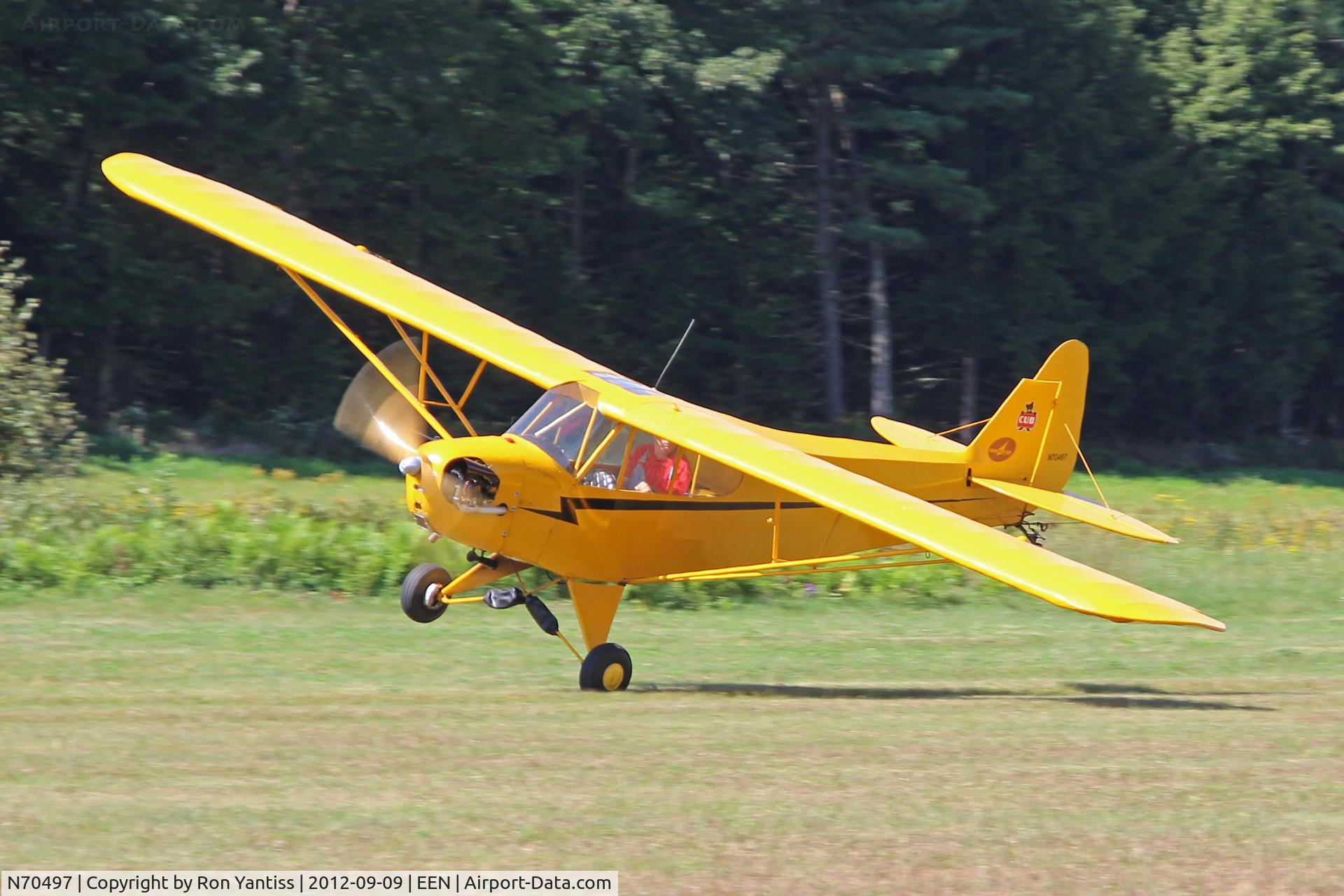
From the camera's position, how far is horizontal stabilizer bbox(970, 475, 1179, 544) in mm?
12508

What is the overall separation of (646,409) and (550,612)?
1.60 m

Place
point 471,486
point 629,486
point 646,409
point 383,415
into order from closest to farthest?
point 471,486, point 646,409, point 629,486, point 383,415

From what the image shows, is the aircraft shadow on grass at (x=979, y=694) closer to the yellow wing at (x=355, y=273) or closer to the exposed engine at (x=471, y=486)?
the exposed engine at (x=471, y=486)

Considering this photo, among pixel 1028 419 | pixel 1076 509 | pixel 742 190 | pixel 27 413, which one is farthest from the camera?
pixel 742 190

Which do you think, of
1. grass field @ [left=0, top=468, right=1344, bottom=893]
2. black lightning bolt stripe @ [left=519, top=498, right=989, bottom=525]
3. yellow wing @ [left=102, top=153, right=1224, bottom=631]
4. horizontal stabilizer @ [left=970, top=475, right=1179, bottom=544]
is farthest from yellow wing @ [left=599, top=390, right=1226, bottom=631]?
horizontal stabilizer @ [left=970, top=475, right=1179, bottom=544]

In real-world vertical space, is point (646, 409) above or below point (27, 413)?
above

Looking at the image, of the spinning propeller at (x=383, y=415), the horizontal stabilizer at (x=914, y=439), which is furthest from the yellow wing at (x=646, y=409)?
the horizontal stabilizer at (x=914, y=439)

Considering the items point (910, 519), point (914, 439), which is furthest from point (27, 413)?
point (910, 519)

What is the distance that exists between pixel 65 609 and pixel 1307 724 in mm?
10564

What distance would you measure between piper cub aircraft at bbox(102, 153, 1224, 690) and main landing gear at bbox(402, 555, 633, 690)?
0.01 meters

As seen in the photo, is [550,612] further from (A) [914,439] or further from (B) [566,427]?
(A) [914,439]

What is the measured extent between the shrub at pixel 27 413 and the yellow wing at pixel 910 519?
899 cm

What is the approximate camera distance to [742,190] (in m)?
36.2

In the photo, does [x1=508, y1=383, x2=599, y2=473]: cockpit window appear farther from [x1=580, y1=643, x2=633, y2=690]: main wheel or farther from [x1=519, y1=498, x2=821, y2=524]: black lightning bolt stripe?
[x1=580, y1=643, x2=633, y2=690]: main wheel
